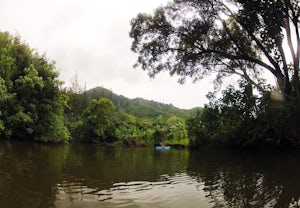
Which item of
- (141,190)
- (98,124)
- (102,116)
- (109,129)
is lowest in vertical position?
(141,190)

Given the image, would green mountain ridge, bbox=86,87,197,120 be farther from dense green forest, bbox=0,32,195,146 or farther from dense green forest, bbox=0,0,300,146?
dense green forest, bbox=0,0,300,146

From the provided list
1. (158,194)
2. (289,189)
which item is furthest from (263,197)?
(158,194)

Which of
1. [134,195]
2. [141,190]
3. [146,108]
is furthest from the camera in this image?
[146,108]

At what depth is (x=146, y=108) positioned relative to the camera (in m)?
88.1

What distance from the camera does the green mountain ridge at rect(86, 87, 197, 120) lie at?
79.7 m

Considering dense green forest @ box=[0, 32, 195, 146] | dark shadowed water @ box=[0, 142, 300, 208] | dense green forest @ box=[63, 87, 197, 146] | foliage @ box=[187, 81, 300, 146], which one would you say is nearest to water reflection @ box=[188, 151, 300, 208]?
dark shadowed water @ box=[0, 142, 300, 208]

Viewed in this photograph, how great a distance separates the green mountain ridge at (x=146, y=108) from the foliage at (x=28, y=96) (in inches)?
1744

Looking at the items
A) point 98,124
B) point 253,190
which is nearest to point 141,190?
point 253,190

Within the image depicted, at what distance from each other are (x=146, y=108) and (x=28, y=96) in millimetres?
61771

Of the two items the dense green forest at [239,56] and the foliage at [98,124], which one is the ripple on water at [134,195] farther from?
the foliage at [98,124]

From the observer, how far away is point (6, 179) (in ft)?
23.8

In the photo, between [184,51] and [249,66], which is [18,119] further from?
[249,66]

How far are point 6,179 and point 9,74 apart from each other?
21554mm

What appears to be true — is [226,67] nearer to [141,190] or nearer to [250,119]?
[250,119]
